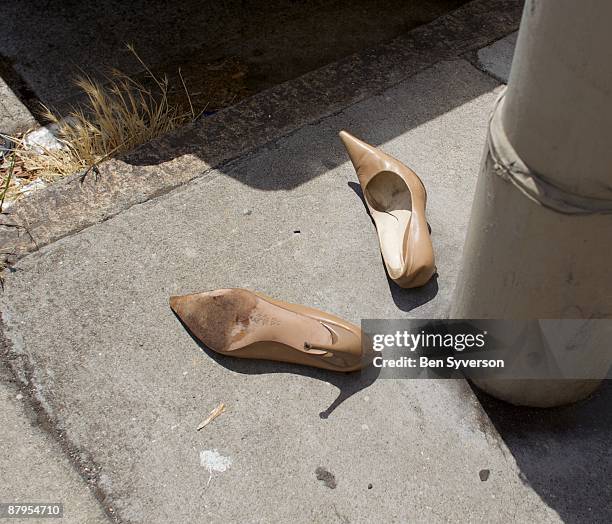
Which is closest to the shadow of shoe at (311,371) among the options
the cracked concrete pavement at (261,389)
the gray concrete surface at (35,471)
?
the cracked concrete pavement at (261,389)

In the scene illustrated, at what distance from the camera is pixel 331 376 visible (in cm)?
251

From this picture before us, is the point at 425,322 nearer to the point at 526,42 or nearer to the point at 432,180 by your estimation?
the point at 432,180

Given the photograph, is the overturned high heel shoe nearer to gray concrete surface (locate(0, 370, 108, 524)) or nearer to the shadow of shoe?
the shadow of shoe

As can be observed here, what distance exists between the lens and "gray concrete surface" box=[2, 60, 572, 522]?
7.33 feet

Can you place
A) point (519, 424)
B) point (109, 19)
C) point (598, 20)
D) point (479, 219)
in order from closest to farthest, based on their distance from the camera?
1. point (598, 20)
2. point (479, 219)
3. point (519, 424)
4. point (109, 19)

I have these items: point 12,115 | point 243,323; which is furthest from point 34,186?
point 243,323

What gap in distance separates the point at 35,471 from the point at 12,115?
7.45 ft

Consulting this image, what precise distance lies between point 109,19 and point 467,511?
370cm

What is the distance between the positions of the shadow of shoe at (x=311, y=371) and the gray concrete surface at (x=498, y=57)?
1911mm

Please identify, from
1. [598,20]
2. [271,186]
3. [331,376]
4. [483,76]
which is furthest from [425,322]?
[483,76]

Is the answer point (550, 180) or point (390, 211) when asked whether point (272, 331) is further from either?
point (550, 180)

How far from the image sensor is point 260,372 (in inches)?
99.5

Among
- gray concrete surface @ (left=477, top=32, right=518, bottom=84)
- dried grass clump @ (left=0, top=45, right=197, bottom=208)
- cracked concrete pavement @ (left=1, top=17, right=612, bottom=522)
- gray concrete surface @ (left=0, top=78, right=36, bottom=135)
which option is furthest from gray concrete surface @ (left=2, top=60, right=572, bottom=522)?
gray concrete surface @ (left=0, top=78, right=36, bottom=135)

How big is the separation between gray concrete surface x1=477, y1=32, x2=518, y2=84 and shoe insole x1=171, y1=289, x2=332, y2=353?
1.92 m
